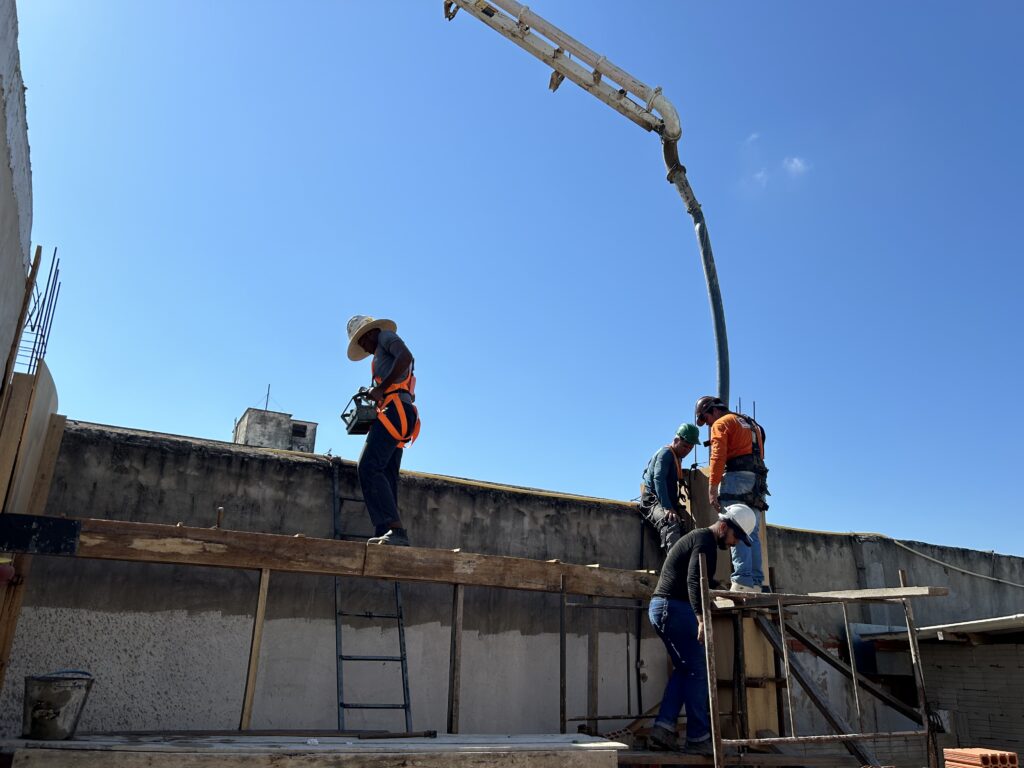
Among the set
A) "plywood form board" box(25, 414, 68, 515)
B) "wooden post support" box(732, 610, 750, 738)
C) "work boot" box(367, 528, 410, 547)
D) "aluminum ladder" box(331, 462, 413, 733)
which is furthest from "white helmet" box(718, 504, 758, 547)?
"plywood form board" box(25, 414, 68, 515)

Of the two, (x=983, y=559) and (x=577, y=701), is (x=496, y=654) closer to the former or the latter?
(x=577, y=701)

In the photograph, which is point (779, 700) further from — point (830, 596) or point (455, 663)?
point (455, 663)

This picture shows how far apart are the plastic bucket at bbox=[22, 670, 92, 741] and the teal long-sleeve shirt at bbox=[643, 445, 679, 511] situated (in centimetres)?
491

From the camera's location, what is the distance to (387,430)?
20.7ft

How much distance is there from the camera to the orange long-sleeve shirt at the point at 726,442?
690 cm

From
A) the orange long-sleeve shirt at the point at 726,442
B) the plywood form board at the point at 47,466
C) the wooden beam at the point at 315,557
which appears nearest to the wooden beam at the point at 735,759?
the wooden beam at the point at 315,557

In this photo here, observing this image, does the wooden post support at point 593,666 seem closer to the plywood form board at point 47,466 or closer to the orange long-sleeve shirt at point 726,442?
the orange long-sleeve shirt at point 726,442

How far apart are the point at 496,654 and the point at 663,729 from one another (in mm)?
1449

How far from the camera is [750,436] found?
6.99 metres

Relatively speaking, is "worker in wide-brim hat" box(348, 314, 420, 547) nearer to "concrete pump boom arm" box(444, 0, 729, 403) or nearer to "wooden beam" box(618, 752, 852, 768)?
"wooden beam" box(618, 752, 852, 768)

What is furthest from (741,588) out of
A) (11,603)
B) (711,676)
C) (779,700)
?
(11,603)

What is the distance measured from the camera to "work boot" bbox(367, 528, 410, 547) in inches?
226

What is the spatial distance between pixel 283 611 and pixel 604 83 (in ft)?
28.2

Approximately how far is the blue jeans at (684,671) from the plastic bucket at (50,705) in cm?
375
